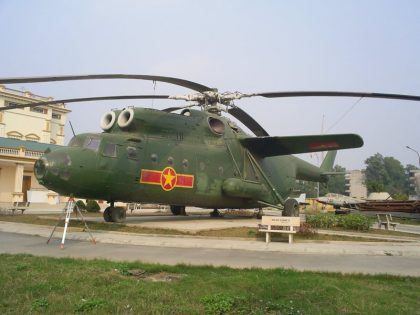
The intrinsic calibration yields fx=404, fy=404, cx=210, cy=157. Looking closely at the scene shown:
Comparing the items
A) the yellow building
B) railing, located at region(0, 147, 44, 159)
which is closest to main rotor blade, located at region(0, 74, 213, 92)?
the yellow building

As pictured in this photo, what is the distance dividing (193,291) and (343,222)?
42.8 feet

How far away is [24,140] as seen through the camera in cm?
4841

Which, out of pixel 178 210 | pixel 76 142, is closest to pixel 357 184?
pixel 178 210

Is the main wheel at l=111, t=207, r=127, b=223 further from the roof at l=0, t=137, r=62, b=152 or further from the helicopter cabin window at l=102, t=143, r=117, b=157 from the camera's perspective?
the roof at l=0, t=137, r=62, b=152

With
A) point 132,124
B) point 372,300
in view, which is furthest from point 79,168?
point 372,300

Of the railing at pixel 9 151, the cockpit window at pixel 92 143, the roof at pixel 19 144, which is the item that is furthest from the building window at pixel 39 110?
the cockpit window at pixel 92 143

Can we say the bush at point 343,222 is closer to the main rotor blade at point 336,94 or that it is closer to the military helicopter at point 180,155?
the military helicopter at point 180,155

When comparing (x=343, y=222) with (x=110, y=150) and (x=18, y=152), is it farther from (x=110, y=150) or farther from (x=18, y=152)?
(x=18, y=152)

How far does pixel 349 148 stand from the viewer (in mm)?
18297

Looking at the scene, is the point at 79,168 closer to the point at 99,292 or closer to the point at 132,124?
the point at 132,124

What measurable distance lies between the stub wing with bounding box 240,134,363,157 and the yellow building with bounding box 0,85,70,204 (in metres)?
16.7

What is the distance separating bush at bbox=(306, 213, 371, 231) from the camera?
16.9 m

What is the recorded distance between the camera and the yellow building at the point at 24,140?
140ft

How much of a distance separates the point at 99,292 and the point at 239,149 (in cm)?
1529
